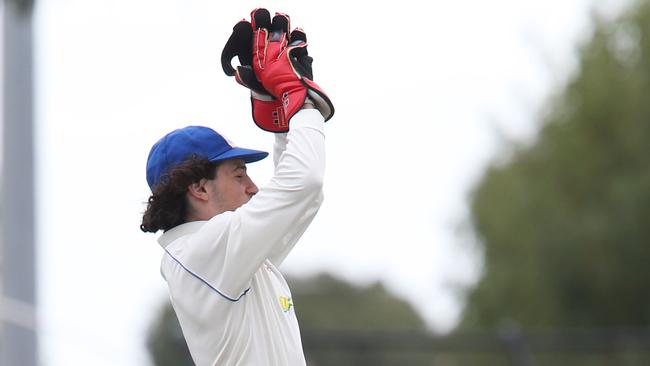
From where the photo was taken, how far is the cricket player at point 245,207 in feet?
10.4

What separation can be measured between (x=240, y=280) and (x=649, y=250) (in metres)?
13.7

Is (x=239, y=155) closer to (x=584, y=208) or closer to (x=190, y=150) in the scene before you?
(x=190, y=150)

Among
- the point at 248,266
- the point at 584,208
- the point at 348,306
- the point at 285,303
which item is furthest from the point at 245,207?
the point at 348,306

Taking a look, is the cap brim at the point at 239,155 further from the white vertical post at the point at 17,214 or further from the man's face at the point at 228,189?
the white vertical post at the point at 17,214

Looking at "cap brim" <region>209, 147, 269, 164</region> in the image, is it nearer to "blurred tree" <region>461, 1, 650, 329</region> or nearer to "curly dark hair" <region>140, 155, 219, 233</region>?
"curly dark hair" <region>140, 155, 219, 233</region>

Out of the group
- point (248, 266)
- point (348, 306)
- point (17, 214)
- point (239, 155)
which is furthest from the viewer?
point (348, 306)

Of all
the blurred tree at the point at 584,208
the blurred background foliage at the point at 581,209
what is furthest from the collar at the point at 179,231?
the blurred tree at the point at 584,208

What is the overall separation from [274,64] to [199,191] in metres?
0.48

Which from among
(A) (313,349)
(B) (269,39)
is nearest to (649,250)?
(A) (313,349)

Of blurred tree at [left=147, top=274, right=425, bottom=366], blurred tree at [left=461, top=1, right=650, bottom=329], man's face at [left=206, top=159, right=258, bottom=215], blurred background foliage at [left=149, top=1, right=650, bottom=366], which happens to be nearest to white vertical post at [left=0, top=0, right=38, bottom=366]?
man's face at [left=206, top=159, right=258, bottom=215]

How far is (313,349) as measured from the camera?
36.8ft

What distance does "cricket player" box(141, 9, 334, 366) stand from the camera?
10.4 feet

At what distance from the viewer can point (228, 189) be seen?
352 cm

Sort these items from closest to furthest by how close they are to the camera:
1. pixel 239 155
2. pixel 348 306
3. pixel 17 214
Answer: pixel 239 155 < pixel 17 214 < pixel 348 306
